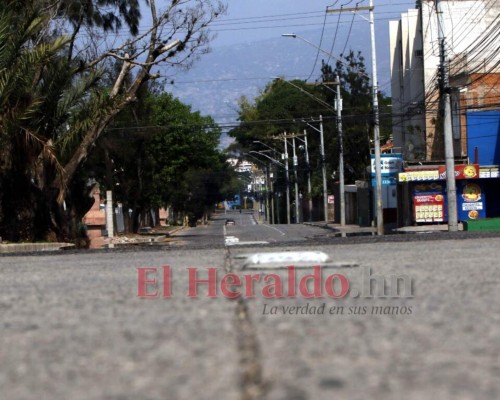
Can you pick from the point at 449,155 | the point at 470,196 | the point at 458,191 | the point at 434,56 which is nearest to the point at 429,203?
the point at 458,191

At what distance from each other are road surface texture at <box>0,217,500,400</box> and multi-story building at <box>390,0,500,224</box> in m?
28.7

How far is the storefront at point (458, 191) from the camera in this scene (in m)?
45.9

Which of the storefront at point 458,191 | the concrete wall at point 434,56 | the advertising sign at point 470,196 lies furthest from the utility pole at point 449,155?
the concrete wall at point 434,56

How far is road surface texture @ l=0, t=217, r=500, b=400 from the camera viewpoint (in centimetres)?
501

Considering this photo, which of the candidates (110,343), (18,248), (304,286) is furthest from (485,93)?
(110,343)

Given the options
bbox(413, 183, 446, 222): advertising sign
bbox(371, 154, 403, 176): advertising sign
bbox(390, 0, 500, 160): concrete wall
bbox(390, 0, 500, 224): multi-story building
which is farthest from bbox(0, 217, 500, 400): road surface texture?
bbox(390, 0, 500, 160): concrete wall

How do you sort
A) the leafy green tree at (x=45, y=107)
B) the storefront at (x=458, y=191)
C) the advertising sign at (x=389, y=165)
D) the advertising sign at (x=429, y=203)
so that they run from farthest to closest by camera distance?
the advertising sign at (x=389, y=165) < the advertising sign at (x=429, y=203) < the storefront at (x=458, y=191) < the leafy green tree at (x=45, y=107)

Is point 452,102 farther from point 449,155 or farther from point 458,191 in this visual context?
point 449,155

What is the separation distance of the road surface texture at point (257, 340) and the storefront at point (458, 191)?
35958mm

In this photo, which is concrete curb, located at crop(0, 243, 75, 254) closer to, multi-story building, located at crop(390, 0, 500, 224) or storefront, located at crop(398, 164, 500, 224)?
multi-story building, located at crop(390, 0, 500, 224)

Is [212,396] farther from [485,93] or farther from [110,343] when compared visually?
[485,93]

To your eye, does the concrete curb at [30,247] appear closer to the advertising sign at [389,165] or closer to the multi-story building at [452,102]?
the multi-story building at [452,102]

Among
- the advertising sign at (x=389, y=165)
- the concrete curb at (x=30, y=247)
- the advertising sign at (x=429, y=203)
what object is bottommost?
the concrete curb at (x=30, y=247)

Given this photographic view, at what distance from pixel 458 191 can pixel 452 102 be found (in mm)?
4384
